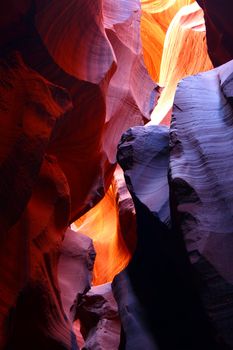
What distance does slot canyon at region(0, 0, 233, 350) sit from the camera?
291cm

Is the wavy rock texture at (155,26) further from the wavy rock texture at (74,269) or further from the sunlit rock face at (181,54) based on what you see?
the wavy rock texture at (74,269)

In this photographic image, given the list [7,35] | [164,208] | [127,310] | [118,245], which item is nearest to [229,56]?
[164,208]

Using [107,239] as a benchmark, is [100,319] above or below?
above

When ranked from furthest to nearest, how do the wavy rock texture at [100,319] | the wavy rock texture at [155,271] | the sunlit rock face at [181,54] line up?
the sunlit rock face at [181,54]
the wavy rock texture at [100,319]
the wavy rock texture at [155,271]

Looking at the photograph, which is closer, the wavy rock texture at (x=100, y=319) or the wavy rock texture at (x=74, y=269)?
the wavy rock texture at (x=74, y=269)

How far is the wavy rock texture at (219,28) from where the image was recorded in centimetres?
418

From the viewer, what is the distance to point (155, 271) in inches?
147

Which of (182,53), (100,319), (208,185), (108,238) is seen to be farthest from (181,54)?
(208,185)

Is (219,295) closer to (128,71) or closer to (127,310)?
(127,310)

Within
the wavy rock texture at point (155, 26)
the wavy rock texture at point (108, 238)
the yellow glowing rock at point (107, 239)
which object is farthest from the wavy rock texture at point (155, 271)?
the wavy rock texture at point (155, 26)

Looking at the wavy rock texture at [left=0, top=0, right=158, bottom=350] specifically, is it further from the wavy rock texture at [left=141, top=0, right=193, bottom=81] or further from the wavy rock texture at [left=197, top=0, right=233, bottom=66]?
the wavy rock texture at [left=141, top=0, right=193, bottom=81]

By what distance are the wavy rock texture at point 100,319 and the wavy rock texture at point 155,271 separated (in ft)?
4.18

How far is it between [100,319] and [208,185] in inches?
127

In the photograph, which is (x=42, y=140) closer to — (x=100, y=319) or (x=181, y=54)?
(x=100, y=319)
